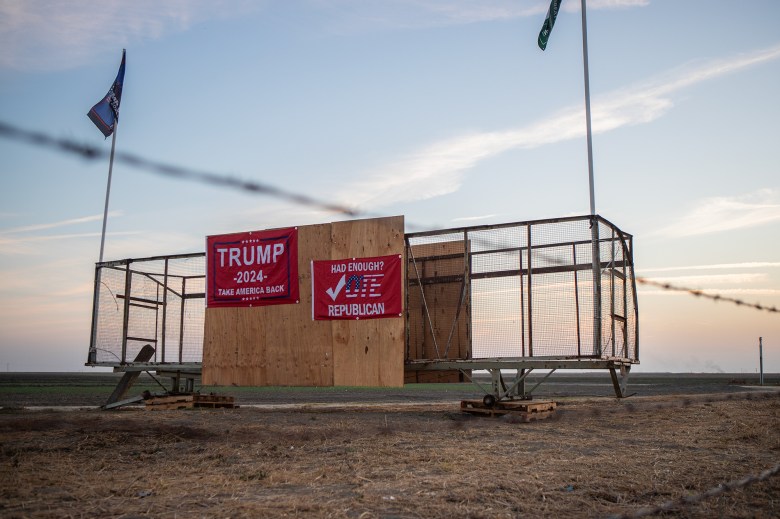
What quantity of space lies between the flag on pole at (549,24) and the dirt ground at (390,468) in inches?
384

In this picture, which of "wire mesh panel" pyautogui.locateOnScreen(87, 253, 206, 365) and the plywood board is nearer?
the plywood board

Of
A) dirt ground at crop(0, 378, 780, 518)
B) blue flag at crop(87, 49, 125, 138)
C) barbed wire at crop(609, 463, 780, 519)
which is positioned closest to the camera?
barbed wire at crop(609, 463, 780, 519)

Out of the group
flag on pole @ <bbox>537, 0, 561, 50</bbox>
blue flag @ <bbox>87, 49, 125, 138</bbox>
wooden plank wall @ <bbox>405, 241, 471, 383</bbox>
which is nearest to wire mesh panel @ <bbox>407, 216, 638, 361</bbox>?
wooden plank wall @ <bbox>405, 241, 471, 383</bbox>

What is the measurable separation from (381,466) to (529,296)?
7.78 m

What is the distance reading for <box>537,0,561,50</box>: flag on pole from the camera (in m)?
17.9

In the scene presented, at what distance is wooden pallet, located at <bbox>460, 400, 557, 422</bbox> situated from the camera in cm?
1614

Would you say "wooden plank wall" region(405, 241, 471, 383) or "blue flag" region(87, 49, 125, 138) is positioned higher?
"blue flag" region(87, 49, 125, 138)

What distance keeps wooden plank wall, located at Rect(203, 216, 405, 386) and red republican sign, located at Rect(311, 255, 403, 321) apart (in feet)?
0.57

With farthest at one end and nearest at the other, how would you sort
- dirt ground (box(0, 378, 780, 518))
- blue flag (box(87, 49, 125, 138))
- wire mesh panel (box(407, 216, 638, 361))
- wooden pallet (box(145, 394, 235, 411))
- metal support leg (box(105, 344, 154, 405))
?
blue flag (box(87, 49, 125, 138)) → metal support leg (box(105, 344, 154, 405)) → wooden pallet (box(145, 394, 235, 411)) → wire mesh panel (box(407, 216, 638, 361)) → dirt ground (box(0, 378, 780, 518))

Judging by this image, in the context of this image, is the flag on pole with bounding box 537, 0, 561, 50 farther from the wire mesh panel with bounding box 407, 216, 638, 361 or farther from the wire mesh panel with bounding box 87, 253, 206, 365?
the wire mesh panel with bounding box 87, 253, 206, 365

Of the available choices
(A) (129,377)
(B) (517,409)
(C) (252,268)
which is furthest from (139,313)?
(B) (517,409)

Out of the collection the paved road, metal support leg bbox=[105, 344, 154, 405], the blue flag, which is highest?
the blue flag

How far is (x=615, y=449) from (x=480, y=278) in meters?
6.64

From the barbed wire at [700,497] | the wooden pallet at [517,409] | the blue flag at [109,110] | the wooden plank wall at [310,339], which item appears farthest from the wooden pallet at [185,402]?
the barbed wire at [700,497]
